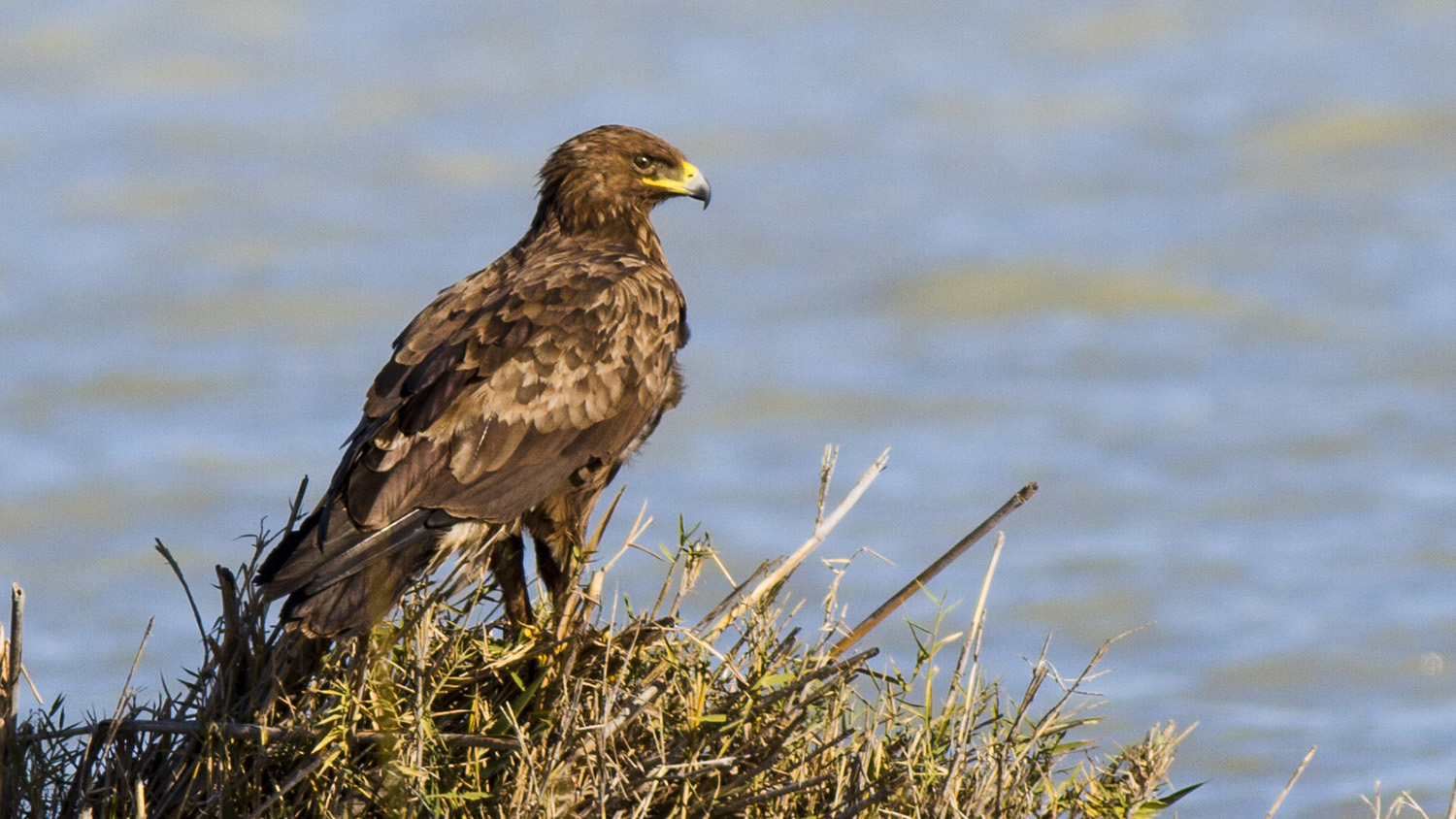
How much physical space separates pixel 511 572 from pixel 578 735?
1.15 meters

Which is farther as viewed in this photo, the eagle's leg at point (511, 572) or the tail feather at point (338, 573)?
the eagle's leg at point (511, 572)

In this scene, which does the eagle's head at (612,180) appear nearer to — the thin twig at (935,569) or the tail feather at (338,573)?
the tail feather at (338,573)

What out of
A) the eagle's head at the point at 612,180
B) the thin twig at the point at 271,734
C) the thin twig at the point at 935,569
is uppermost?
the eagle's head at the point at 612,180

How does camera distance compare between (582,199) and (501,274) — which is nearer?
(501,274)

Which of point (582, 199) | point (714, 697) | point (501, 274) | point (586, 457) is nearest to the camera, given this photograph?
point (714, 697)

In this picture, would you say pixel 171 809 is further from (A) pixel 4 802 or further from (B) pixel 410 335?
(B) pixel 410 335

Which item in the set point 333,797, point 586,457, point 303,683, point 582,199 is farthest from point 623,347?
point 333,797

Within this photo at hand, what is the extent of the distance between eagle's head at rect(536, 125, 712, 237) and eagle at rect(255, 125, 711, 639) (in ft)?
0.48

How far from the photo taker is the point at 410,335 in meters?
5.12

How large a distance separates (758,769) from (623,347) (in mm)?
1741

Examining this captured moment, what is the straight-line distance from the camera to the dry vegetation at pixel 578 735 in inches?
148

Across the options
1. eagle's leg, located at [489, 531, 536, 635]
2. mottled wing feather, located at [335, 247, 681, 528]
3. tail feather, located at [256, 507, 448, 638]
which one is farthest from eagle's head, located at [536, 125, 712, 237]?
tail feather, located at [256, 507, 448, 638]

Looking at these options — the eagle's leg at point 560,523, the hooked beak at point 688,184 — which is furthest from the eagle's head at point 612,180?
the eagle's leg at point 560,523

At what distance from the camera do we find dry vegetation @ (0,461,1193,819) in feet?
12.4
